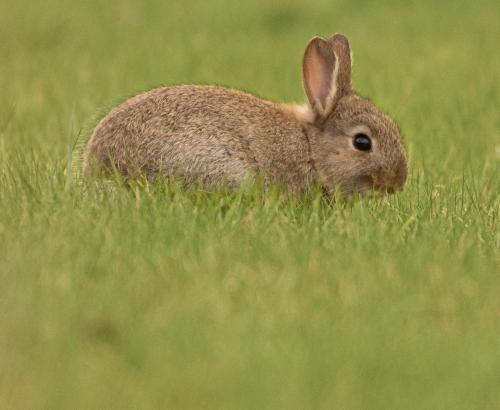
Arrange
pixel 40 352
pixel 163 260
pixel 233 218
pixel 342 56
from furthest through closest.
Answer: pixel 342 56 → pixel 233 218 → pixel 163 260 → pixel 40 352

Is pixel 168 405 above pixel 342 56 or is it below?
below

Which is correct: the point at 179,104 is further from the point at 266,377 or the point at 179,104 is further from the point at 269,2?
the point at 269,2

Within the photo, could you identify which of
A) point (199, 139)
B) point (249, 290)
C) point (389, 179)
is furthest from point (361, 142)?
point (249, 290)

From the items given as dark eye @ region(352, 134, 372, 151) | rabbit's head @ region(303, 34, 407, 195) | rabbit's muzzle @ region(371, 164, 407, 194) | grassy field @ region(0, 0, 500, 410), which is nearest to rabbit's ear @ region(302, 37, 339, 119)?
rabbit's head @ region(303, 34, 407, 195)

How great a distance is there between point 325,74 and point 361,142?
53 cm

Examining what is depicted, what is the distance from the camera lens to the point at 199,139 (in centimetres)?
600

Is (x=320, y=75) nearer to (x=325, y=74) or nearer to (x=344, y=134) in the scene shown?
(x=325, y=74)

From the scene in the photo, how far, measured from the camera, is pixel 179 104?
6203 mm

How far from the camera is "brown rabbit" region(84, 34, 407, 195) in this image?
5.98m

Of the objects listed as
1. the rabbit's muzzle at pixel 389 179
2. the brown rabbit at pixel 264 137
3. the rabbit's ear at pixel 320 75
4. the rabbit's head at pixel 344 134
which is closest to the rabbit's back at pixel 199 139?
the brown rabbit at pixel 264 137

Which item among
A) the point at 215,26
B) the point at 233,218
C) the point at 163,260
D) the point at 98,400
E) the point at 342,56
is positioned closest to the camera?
the point at 98,400

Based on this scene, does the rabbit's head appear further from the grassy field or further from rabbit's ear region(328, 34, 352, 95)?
the grassy field

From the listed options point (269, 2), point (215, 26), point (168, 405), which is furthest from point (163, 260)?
point (269, 2)

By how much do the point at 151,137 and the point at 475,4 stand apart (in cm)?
1018
